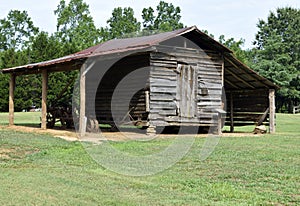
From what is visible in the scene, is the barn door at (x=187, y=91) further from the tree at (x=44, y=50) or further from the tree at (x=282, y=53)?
the tree at (x=282, y=53)

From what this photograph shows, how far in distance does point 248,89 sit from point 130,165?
46.5ft

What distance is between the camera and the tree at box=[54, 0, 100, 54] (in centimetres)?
5888

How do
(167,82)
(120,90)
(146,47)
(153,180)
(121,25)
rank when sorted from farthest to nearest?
(121,25), (120,90), (167,82), (146,47), (153,180)

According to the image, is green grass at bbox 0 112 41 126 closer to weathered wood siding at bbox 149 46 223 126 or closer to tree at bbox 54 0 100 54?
weathered wood siding at bbox 149 46 223 126

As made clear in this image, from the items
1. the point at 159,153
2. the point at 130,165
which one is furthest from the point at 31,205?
the point at 159,153

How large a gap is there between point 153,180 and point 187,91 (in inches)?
435

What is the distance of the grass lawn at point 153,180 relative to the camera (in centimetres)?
673

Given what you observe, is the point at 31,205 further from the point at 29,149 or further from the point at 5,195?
the point at 29,149

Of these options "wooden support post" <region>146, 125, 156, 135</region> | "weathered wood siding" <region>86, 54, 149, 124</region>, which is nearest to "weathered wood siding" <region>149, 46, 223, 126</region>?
"wooden support post" <region>146, 125, 156, 135</region>

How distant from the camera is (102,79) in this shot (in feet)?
75.7

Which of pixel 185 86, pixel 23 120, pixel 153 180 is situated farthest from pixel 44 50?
pixel 153 180

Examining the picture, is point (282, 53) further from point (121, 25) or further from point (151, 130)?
point (151, 130)

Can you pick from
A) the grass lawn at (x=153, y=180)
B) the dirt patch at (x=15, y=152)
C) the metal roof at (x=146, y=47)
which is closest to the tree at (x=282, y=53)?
the metal roof at (x=146, y=47)

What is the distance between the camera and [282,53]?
62406 millimetres
